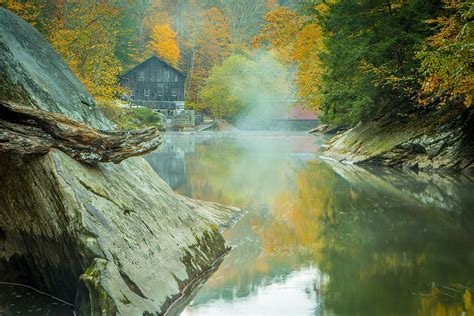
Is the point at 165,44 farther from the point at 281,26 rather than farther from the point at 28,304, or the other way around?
the point at 28,304

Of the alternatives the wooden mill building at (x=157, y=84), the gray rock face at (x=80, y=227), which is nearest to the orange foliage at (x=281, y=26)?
the gray rock face at (x=80, y=227)

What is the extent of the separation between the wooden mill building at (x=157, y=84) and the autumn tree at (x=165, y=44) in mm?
7814

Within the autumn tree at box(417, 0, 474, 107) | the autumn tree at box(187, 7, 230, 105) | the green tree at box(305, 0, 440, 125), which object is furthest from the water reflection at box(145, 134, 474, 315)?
the autumn tree at box(187, 7, 230, 105)

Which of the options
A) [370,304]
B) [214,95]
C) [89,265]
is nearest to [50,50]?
[89,265]

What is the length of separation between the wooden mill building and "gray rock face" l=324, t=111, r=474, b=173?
54.0 meters

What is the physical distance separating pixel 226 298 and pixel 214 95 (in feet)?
240

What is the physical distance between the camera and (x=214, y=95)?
79.4 m

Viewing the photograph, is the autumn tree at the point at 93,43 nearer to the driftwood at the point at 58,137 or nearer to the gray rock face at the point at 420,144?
the gray rock face at the point at 420,144

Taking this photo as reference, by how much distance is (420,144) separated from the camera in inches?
867

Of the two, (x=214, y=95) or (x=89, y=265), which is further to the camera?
(x=214, y=95)

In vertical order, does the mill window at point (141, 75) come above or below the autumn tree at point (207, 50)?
below

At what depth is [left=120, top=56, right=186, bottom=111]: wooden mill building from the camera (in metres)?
78.8

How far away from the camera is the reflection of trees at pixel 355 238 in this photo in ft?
23.3

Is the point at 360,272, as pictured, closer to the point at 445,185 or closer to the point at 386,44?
the point at 445,185
